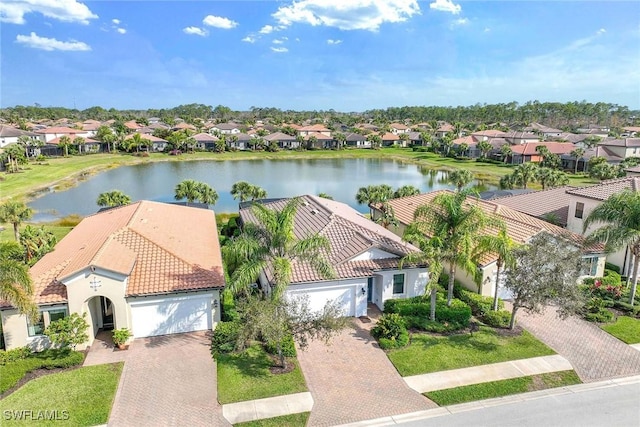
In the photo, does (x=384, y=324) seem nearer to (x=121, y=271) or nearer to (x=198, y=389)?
(x=198, y=389)

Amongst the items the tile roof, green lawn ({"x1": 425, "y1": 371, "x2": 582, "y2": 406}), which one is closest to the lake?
the tile roof

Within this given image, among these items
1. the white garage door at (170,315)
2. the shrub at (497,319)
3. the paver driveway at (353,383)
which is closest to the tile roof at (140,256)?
the white garage door at (170,315)

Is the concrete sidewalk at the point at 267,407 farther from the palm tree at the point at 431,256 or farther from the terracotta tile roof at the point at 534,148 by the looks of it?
the terracotta tile roof at the point at 534,148

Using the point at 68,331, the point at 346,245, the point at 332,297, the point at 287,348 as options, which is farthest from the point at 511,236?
the point at 68,331

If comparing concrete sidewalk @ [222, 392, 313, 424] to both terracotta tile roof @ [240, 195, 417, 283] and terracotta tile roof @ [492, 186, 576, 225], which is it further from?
terracotta tile roof @ [492, 186, 576, 225]

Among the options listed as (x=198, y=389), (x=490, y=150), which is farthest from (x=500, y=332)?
(x=490, y=150)

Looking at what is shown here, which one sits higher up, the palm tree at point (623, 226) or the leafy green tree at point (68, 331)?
the palm tree at point (623, 226)
